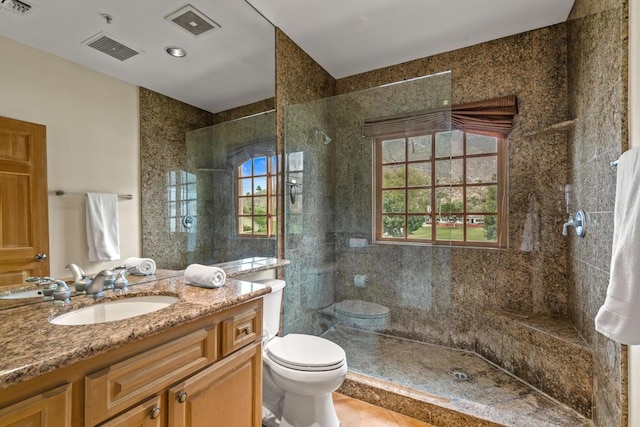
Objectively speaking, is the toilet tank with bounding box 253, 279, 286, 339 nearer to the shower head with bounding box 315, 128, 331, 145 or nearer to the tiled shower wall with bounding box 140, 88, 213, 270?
the tiled shower wall with bounding box 140, 88, 213, 270

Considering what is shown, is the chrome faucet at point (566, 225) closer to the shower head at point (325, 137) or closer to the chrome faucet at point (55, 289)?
the shower head at point (325, 137)

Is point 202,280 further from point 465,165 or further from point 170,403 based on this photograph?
point 465,165

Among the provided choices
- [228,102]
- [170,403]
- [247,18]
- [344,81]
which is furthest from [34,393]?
[344,81]

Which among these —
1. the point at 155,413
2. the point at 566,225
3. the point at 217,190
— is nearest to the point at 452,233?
the point at 566,225

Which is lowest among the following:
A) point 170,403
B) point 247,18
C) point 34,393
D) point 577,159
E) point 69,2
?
point 170,403

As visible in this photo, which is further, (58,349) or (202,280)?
(202,280)

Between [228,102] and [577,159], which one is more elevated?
[228,102]

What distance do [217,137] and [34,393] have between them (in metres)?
1.38

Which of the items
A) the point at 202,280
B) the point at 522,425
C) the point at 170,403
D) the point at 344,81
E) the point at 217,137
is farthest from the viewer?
the point at 344,81

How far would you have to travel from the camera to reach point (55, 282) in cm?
104

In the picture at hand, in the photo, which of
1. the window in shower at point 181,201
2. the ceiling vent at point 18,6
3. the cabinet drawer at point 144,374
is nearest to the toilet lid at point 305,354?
the cabinet drawer at point 144,374

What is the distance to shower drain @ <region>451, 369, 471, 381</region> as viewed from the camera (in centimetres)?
204

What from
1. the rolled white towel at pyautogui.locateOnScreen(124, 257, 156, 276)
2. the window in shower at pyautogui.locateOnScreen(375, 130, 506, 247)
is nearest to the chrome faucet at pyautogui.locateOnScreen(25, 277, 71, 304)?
the rolled white towel at pyautogui.locateOnScreen(124, 257, 156, 276)

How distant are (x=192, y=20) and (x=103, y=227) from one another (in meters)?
1.19
